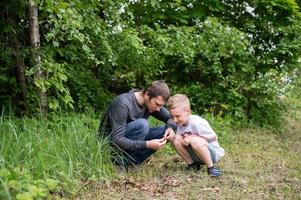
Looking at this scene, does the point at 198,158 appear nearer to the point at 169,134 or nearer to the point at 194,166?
the point at 194,166

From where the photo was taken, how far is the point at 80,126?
5535 mm

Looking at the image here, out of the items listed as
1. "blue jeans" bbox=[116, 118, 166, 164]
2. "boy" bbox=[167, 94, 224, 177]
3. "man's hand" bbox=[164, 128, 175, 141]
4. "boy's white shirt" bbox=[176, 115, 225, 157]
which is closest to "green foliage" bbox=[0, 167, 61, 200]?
"blue jeans" bbox=[116, 118, 166, 164]

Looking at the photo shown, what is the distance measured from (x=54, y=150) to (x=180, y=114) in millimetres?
1389

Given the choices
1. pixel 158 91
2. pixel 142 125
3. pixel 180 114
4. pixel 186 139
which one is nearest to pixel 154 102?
pixel 158 91

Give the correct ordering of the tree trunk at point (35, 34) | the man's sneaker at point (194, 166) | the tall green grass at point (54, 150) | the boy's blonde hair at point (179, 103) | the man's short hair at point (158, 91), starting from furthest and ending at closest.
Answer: the tree trunk at point (35, 34)
the man's sneaker at point (194, 166)
the boy's blonde hair at point (179, 103)
the man's short hair at point (158, 91)
the tall green grass at point (54, 150)

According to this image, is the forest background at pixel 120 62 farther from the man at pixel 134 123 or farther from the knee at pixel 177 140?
the knee at pixel 177 140

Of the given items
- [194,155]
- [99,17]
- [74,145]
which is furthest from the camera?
[99,17]

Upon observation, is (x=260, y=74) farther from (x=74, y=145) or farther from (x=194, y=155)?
(x=74, y=145)

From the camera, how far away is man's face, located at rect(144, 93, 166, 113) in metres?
4.87

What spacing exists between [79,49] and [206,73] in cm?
254

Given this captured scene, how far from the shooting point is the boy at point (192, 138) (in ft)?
17.0

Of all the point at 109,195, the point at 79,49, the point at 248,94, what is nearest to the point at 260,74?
the point at 248,94

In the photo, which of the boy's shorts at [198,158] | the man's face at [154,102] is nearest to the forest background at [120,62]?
the man's face at [154,102]

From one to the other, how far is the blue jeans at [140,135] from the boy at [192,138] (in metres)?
0.22
